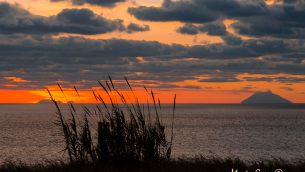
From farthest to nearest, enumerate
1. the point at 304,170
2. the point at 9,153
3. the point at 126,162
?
the point at 9,153 → the point at 126,162 → the point at 304,170

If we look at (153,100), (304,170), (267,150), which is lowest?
(267,150)

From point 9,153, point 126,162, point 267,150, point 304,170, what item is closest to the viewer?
point 304,170

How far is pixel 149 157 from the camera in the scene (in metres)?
15.1

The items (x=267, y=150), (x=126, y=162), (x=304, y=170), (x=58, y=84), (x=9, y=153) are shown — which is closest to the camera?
(x=304, y=170)

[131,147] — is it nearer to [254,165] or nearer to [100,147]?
[100,147]

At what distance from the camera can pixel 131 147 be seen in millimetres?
15125

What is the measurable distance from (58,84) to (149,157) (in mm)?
3614

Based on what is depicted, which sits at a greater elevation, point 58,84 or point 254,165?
point 58,84

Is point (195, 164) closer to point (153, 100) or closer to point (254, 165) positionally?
point (254, 165)

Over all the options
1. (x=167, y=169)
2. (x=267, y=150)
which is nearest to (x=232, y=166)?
(x=167, y=169)

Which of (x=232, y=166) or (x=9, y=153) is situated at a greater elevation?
(x=232, y=166)

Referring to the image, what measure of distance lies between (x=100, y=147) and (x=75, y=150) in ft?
2.54

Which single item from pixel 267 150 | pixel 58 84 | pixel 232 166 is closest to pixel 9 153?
pixel 267 150

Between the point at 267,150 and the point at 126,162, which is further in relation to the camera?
the point at 267,150
